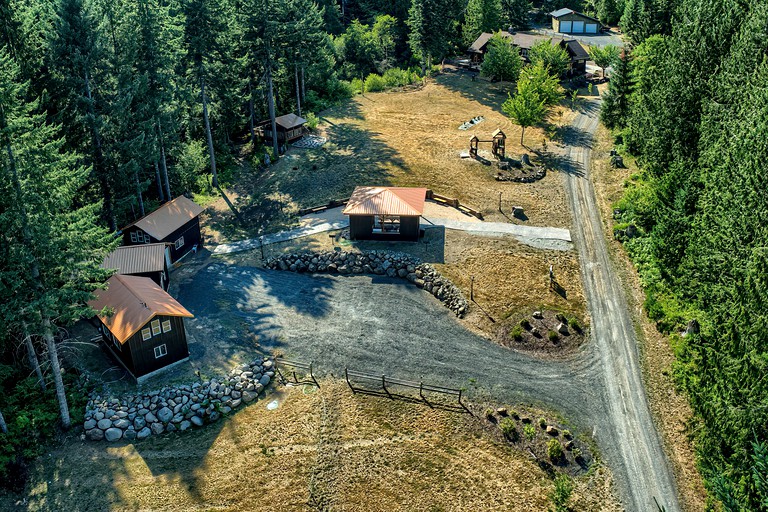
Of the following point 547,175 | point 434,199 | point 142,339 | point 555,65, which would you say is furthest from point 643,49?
point 142,339

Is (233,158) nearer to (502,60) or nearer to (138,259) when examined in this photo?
(138,259)

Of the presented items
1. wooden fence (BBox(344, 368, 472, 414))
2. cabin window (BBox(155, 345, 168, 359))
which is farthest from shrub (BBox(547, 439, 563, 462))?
cabin window (BBox(155, 345, 168, 359))

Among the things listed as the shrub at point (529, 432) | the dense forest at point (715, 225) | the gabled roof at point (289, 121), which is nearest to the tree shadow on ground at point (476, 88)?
the gabled roof at point (289, 121)

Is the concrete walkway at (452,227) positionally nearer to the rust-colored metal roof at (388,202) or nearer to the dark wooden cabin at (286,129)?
the rust-colored metal roof at (388,202)

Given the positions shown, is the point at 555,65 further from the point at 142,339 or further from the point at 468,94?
the point at 142,339

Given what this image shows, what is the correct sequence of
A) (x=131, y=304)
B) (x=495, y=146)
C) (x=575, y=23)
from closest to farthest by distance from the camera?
(x=131, y=304), (x=495, y=146), (x=575, y=23)

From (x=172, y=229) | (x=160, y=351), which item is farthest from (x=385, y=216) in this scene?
(x=160, y=351)
